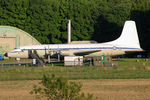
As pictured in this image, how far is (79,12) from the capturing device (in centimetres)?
8244

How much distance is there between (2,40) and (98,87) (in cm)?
4626

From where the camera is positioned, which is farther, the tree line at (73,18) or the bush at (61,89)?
the tree line at (73,18)

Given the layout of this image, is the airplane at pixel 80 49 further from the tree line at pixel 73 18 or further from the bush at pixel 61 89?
the bush at pixel 61 89

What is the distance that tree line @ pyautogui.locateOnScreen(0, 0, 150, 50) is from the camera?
75.8 m

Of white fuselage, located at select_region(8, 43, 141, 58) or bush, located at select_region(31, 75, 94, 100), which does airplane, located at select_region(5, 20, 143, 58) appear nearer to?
white fuselage, located at select_region(8, 43, 141, 58)

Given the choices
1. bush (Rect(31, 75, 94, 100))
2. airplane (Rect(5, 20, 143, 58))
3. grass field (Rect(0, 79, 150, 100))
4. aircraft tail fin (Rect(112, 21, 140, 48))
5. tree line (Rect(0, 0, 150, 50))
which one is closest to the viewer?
bush (Rect(31, 75, 94, 100))

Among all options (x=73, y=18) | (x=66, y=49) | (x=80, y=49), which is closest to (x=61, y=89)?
(x=66, y=49)

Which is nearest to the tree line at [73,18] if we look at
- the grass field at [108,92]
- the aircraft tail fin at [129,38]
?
the aircraft tail fin at [129,38]

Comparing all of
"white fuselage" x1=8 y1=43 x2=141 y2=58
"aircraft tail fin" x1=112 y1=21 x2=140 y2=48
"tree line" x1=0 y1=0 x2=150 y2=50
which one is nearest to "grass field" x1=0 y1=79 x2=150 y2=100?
"white fuselage" x1=8 y1=43 x2=141 y2=58

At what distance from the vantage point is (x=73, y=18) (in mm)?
81625

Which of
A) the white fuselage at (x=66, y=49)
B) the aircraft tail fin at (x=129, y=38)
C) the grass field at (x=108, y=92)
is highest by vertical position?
the aircraft tail fin at (x=129, y=38)

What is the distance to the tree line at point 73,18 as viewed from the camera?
75812 mm

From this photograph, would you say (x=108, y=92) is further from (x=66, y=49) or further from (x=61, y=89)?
(x=66, y=49)

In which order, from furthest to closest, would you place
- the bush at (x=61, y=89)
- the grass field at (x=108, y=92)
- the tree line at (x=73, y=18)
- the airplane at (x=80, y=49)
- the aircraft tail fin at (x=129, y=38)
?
1. the tree line at (x=73, y=18)
2. the aircraft tail fin at (x=129, y=38)
3. the airplane at (x=80, y=49)
4. the grass field at (x=108, y=92)
5. the bush at (x=61, y=89)
